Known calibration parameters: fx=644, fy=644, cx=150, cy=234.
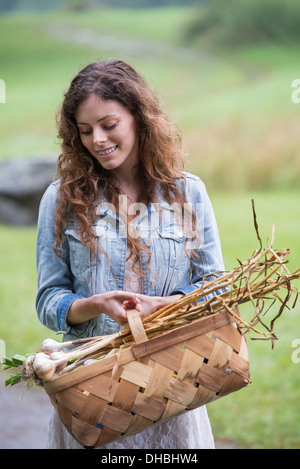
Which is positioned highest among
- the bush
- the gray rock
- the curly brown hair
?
the bush

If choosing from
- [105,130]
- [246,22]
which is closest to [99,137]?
[105,130]

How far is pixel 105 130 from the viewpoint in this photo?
147 cm

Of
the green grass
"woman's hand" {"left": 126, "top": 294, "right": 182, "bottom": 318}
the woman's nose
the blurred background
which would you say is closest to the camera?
"woman's hand" {"left": 126, "top": 294, "right": 182, "bottom": 318}

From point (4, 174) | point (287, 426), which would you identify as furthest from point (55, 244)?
point (4, 174)

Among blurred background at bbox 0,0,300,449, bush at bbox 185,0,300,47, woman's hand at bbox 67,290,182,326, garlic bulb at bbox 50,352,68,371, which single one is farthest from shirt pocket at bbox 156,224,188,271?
bush at bbox 185,0,300,47

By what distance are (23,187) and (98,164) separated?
4.32 meters

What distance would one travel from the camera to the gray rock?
5.79m

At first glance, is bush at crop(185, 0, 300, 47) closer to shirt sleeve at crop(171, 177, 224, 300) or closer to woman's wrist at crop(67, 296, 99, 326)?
shirt sleeve at crop(171, 177, 224, 300)

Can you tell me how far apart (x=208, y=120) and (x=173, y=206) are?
4.57 metres

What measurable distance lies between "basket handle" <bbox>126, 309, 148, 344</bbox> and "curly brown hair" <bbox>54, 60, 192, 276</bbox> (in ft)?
0.88

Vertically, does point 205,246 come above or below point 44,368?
above

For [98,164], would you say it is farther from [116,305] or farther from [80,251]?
[116,305]

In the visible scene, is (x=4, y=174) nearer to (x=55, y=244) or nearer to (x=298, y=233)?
(x=298, y=233)

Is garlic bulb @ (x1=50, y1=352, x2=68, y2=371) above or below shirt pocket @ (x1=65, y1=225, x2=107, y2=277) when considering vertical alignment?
below
